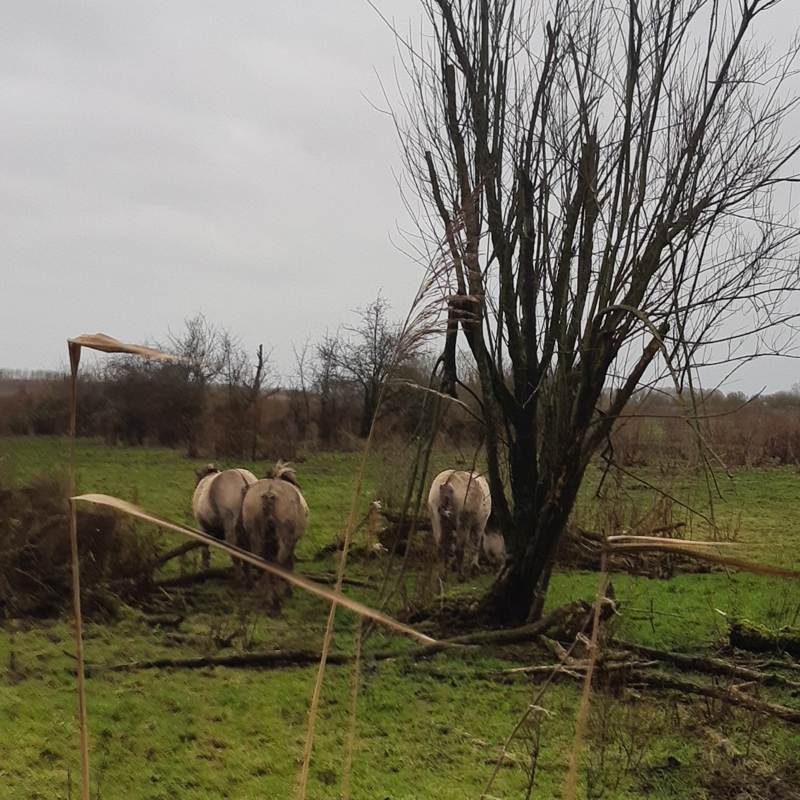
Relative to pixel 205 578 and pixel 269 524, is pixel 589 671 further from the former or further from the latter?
pixel 205 578

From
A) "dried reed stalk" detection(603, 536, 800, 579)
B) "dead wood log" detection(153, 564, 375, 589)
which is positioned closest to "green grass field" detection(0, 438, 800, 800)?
"dead wood log" detection(153, 564, 375, 589)

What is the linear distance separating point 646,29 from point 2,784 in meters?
6.75

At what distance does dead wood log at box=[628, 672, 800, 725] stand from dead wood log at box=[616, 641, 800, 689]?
0.27 m

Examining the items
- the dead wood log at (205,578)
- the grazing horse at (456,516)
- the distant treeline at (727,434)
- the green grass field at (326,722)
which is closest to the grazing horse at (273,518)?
the dead wood log at (205,578)

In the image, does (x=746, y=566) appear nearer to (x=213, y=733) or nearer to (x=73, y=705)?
(x=213, y=733)

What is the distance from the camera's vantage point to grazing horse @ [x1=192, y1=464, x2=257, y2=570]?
31.1 ft

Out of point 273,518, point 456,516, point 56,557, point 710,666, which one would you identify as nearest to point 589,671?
point 710,666

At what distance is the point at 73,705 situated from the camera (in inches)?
212

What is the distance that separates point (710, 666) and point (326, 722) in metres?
3.01

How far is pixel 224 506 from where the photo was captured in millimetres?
9523

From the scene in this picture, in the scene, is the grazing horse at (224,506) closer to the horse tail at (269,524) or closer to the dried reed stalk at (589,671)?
the horse tail at (269,524)

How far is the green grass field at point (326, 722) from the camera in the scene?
4.39 metres

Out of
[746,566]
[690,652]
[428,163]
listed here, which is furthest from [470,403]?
[746,566]

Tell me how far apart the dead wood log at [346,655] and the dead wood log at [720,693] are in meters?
0.76
